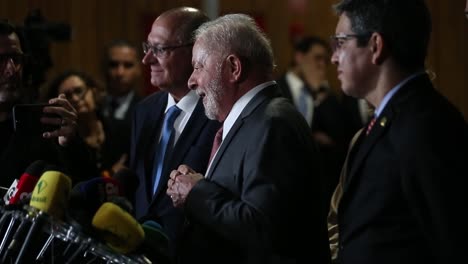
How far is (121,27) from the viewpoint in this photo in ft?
27.8

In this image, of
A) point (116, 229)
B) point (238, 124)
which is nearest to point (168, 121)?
point (238, 124)

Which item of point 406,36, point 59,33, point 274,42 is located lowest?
point 274,42

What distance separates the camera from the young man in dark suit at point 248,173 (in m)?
3.11

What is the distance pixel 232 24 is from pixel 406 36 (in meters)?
0.79

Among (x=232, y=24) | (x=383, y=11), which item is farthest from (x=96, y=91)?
(x=383, y=11)

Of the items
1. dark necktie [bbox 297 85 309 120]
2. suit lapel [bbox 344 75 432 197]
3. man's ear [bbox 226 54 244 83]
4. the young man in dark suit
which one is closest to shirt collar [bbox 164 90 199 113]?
the young man in dark suit

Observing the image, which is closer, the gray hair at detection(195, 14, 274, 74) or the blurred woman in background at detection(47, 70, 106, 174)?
the gray hair at detection(195, 14, 274, 74)

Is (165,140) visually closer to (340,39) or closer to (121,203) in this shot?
(121,203)

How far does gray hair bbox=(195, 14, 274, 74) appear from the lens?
3.38 meters

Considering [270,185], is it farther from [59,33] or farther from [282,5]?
[282,5]

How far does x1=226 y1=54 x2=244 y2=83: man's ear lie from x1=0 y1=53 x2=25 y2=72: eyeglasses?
0.96 metres

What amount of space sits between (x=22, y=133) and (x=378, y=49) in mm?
1542

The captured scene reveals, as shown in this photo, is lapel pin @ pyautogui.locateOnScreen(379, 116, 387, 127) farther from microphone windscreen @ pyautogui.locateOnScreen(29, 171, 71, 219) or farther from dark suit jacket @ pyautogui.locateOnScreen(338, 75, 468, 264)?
microphone windscreen @ pyautogui.locateOnScreen(29, 171, 71, 219)

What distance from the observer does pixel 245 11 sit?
869 centimetres
